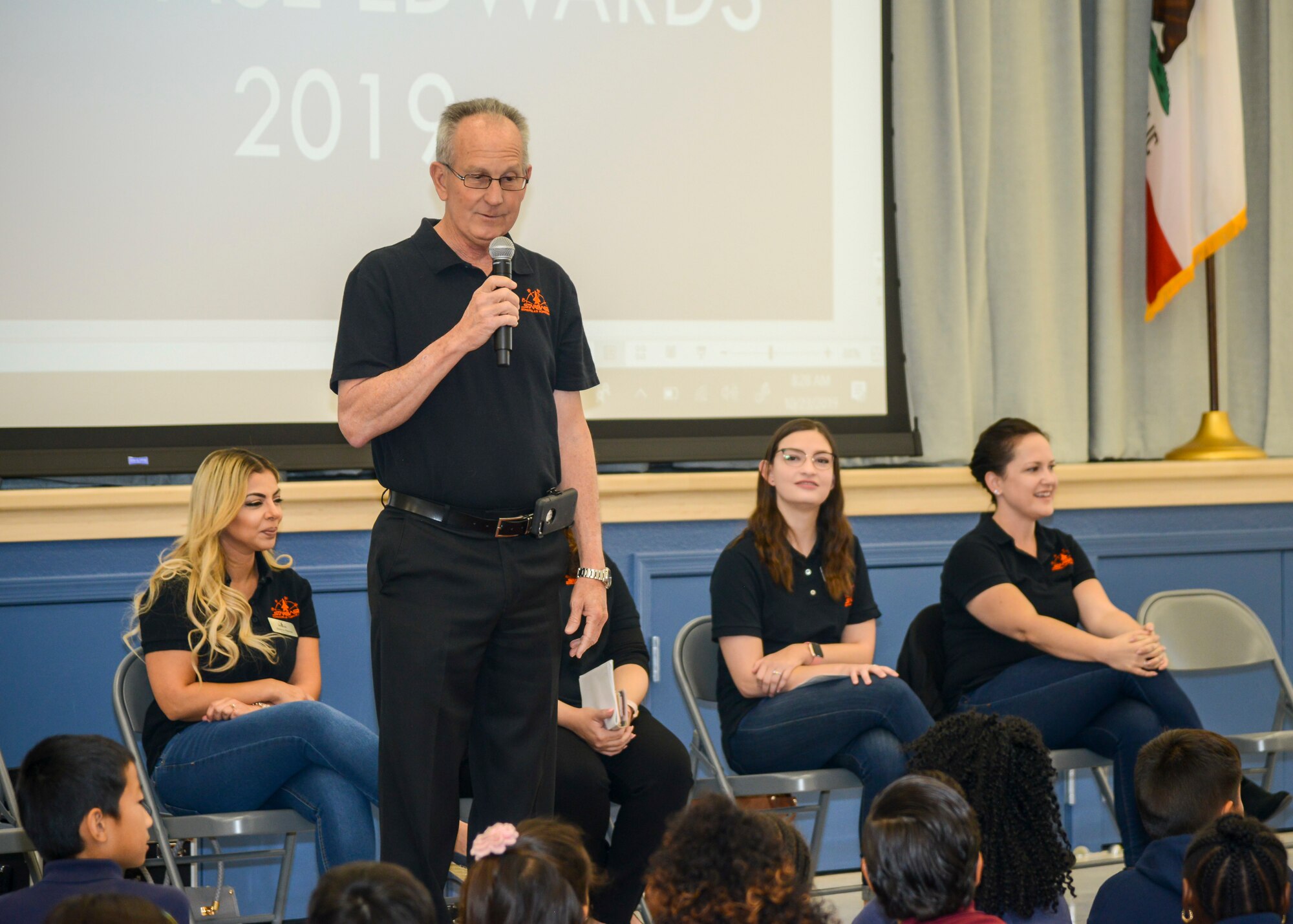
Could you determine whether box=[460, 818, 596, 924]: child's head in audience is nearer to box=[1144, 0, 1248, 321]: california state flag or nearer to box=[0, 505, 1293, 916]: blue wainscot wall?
box=[0, 505, 1293, 916]: blue wainscot wall

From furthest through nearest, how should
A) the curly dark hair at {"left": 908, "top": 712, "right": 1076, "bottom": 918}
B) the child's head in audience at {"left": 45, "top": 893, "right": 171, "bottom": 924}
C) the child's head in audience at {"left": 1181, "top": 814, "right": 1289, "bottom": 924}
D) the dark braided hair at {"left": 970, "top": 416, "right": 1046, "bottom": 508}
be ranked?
the dark braided hair at {"left": 970, "top": 416, "right": 1046, "bottom": 508} → the curly dark hair at {"left": 908, "top": 712, "right": 1076, "bottom": 918} → the child's head in audience at {"left": 1181, "top": 814, "right": 1289, "bottom": 924} → the child's head in audience at {"left": 45, "top": 893, "right": 171, "bottom": 924}

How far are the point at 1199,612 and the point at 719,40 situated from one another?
204 centimetres

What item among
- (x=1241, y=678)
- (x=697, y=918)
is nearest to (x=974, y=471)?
(x=1241, y=678)

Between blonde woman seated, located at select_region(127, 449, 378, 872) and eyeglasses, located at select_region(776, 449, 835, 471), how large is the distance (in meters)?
1.15

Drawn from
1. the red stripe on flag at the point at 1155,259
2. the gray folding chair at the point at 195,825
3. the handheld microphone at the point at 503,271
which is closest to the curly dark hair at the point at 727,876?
the handheld microphone at the point at 503,271

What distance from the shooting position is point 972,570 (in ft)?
9.67

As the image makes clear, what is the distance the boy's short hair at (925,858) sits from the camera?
146cm

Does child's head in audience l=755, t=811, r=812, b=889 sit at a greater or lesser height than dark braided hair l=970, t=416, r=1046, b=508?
lesser

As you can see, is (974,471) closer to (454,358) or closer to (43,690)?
(454,358)

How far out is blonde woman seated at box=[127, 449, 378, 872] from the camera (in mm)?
2320

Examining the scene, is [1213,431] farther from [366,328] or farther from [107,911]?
[107,911]

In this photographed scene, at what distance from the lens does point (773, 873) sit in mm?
1436

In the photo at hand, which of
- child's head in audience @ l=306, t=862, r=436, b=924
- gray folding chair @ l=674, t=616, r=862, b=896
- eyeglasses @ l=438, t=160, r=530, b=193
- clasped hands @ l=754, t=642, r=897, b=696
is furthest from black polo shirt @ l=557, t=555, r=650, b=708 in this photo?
child's head in audience @ l=306, t=862, r=436, b=924

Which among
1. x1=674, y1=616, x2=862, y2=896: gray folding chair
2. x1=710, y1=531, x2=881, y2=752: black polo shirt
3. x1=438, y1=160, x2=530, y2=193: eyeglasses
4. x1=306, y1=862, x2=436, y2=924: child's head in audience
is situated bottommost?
x1=674, y1=616, x2=862, y2=896: gray folding chair
